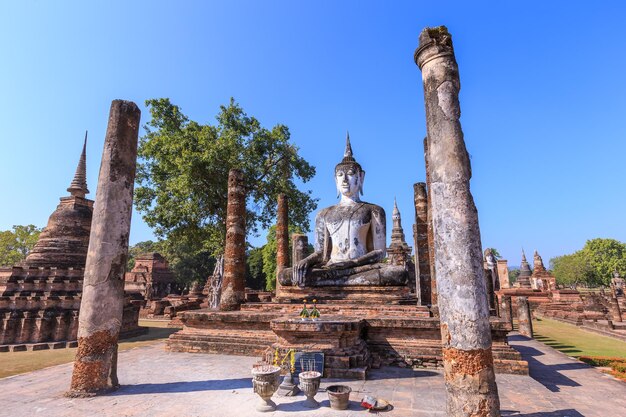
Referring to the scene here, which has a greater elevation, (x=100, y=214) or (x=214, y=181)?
(x=214, y=181)

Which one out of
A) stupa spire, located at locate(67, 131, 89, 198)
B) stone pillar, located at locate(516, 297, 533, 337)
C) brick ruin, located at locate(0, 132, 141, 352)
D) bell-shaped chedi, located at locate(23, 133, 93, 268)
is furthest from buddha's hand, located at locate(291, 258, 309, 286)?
stupa spire, located at locate(67, 131, 89, 198)

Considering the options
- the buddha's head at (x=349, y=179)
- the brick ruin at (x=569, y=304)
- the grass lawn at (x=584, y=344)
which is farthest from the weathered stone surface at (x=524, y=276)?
the buddha's head at (x=349, y=179)

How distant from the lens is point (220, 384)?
19.4ft

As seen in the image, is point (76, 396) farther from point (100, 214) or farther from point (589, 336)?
point (589, 336)

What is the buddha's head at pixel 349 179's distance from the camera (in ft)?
38.7

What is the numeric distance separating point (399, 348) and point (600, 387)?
3.65 meters

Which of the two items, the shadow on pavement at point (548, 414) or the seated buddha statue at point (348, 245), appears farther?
the seated buddha statue at point (348, 245)

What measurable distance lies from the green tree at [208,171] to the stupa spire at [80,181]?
108 inches

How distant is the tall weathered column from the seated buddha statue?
5111 mm

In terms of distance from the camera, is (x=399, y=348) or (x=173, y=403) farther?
(x=399, y=348)

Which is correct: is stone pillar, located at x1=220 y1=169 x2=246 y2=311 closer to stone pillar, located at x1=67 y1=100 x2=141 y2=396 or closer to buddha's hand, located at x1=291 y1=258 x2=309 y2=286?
buddha's hand, located at x1=291 y1=258 x2=309 y2=286

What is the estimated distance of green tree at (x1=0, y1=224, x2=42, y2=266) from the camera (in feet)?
145

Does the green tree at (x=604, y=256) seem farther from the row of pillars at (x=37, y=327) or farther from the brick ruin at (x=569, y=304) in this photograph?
the row of pillars at (x=37, y=327)

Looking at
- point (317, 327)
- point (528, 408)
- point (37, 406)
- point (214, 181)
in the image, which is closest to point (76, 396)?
point (37, 406)
